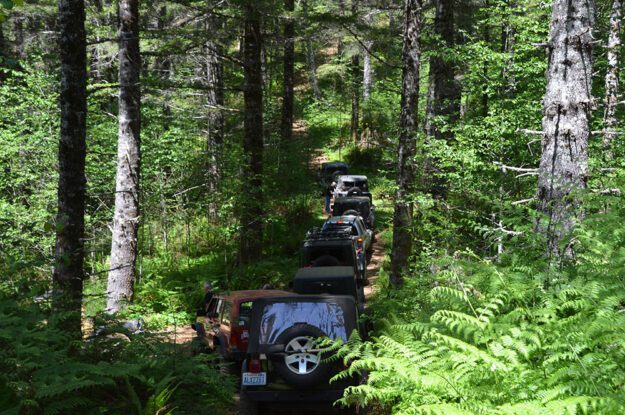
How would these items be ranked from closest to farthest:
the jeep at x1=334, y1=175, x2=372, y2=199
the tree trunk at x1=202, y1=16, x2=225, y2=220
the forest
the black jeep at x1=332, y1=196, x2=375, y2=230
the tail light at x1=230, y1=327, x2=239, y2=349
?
the forest < the tail light at x1=230, y1=327, x2=239, y2=349 < the tree trunk at x1=202, y1=16, x2=225, y2=220 < the black jeep at x1=332, y1=196, x2=375, y2=230 < the jeep at x1=334, y1=175, x2=372, y2=199

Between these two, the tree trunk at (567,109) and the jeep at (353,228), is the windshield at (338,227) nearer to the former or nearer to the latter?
the jeep at (353,228)

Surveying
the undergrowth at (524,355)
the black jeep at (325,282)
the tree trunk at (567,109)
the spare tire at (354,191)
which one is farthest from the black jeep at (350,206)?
the undergrowth at (524,355)

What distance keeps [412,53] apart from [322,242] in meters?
5.20

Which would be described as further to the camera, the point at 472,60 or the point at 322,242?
the point at 322,242

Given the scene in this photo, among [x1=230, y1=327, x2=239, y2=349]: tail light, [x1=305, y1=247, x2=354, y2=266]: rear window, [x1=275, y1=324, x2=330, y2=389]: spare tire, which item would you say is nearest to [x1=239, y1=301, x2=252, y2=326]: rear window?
[x1=230, y1=327, x2=239, y2=349]: tail light

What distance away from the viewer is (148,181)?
63.4ft

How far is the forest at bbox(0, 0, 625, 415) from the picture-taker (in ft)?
14.8

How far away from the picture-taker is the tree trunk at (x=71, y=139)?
314 inches

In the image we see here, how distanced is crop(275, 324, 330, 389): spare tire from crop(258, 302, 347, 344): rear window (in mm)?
337

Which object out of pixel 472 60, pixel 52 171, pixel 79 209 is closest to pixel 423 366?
pixel 79 209

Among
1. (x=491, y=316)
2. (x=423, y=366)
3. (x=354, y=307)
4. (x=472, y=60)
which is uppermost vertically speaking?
(x=472, y=60)

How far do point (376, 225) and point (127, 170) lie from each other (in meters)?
17.1

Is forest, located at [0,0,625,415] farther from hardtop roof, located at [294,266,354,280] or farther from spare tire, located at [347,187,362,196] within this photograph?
spare tire, located at [347,187,362,196]

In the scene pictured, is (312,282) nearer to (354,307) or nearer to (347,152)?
(354,307)
